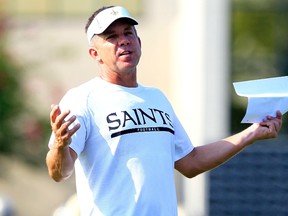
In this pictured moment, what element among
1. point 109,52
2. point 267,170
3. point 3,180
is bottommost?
point 3,180

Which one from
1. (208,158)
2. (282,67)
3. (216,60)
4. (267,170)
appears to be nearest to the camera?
(208,158)

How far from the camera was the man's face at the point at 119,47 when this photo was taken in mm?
4926

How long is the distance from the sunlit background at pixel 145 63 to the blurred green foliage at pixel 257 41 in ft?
0.04

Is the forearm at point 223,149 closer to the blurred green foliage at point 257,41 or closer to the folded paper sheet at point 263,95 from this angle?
the folded paper sheet at point 263,95

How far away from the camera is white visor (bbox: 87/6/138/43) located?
195 inches

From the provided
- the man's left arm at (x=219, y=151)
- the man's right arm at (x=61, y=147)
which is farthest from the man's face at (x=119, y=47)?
the man's left arm at (x=219, y=151)

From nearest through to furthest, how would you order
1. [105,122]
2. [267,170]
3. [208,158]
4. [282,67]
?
[105,122] → [208,158] → [267,170] → [282,67]

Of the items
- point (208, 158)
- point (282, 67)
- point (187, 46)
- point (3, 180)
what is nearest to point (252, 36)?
point (282, 67)

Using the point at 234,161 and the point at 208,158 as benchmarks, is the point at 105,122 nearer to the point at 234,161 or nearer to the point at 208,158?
the point at 208,158

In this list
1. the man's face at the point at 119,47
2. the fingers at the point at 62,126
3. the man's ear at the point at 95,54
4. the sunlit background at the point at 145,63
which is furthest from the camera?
the sunlit background at the point at 145,63

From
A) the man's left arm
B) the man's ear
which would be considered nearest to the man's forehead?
the man's ear

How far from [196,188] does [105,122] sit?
286 inches

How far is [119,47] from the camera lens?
16.2 feet

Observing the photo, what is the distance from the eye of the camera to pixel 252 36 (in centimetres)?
1543
